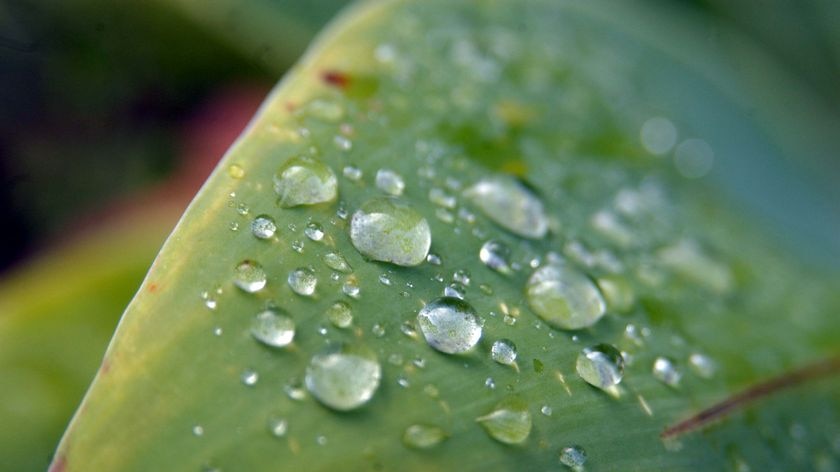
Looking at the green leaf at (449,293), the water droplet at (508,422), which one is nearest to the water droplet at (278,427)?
the green leaf at (449,293)

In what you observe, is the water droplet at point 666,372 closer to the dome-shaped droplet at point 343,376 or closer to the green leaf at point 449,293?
the green leaf at point 449,293

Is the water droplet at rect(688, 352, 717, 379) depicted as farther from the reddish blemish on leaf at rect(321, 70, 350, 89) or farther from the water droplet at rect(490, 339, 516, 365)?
the reddish blemish on leaf at rect(321, 70, 350, 89)

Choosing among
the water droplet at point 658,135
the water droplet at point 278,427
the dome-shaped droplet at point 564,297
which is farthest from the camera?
the water droplet at point 658,135

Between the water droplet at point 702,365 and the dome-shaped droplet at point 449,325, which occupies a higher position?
the water droplet at point 702,365

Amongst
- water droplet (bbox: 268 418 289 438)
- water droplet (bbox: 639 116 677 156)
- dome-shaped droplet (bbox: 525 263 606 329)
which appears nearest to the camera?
water droplet (bbox: 268 418 289 438)

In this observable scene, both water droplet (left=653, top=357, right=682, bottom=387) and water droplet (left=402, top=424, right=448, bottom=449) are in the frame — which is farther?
water droplet (left=653, top=357, right=682, bottom=387)

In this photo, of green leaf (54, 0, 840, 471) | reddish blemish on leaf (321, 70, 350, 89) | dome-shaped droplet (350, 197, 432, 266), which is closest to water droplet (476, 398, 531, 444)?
green leaf (54, 0, 840, 471)

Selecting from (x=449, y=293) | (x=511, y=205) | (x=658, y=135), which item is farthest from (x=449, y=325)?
(x=658, y=135)

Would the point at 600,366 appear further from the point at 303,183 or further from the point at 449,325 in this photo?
the point at 303,183
